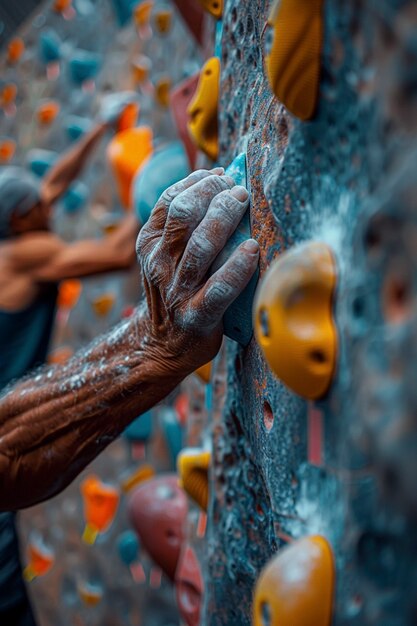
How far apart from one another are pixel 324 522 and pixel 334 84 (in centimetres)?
34

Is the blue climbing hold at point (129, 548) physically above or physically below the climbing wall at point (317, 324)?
below

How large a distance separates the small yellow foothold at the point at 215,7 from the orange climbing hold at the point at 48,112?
86.3 inches

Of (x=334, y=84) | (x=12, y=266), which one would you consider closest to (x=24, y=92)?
(x=12, y=266)

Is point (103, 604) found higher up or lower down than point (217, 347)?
lower down

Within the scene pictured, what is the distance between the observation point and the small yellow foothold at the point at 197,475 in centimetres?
125

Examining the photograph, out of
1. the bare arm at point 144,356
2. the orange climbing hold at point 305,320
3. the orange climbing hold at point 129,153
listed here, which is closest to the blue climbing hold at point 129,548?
the orange climbing hold at point 129,153

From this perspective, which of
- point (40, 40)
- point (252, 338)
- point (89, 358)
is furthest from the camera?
point (40, 40)

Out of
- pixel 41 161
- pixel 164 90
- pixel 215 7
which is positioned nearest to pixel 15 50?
pixel 41 161

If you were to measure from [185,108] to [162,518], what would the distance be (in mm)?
959

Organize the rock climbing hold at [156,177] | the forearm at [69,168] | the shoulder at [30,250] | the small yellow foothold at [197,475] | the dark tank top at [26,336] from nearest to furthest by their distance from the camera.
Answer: the small yellow foothold at [197,475]
the rock climbing hold at [156,177]
the dark tank top at [26,336]
the shoulder at [30,250]
the forearm at [69,168]

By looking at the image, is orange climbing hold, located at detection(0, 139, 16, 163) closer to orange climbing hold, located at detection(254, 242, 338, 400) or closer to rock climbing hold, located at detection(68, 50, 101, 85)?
rock climbing hold, located at detection(68, 50, 101, 85)

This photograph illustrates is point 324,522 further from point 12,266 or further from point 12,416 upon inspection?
point 12,266

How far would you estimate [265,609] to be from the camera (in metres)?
0.60

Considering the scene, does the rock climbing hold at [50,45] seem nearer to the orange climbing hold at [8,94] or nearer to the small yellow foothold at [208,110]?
the orange climbing hold at [8,94]
